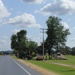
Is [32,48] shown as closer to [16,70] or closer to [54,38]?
[54,38]

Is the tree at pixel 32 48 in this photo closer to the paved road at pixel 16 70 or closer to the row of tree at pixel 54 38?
the row of tree at pixel 54 38

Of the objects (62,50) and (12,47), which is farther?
(12,47)

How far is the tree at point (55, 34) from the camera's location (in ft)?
379

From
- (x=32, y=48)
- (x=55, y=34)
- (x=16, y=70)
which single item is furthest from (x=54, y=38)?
(x=16, y=70)

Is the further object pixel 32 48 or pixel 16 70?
pixel 32 48

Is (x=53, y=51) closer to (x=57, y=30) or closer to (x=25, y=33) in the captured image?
(x=57, y=30)

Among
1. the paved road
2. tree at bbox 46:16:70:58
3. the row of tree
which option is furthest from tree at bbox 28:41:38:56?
the paved road

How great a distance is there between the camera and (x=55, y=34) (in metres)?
116

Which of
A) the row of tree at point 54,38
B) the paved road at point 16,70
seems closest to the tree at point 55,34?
the row of tree at point 54,38

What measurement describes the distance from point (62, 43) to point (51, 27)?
727cm

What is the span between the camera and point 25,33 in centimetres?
17838

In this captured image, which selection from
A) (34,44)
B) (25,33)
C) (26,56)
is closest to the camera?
(26,56)

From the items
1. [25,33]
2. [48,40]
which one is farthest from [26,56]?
[25,33]

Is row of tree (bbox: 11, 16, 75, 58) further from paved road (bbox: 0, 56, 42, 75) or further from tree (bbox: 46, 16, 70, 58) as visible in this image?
paved road (bbox: 0, 56, 42, 75)
